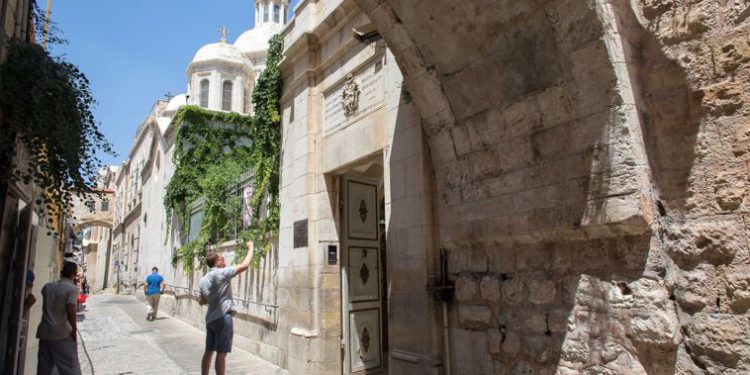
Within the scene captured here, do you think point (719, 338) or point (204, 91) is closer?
point (719, 338)

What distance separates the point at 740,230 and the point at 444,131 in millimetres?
2082

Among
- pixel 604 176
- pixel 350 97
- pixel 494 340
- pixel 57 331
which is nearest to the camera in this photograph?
pixel 604 176

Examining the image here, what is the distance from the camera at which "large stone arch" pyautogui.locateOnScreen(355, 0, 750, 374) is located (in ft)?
8.55

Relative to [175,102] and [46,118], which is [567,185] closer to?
[46,118]

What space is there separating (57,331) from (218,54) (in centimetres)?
2267

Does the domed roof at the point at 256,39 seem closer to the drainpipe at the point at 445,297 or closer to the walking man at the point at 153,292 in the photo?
the walking man at the point at 153,292

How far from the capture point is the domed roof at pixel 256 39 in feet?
122

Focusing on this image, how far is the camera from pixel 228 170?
1342 centimetres

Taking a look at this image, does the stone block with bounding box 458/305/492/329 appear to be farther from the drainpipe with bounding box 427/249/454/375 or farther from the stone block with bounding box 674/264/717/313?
the stone block with bounding box 674/264/717/313

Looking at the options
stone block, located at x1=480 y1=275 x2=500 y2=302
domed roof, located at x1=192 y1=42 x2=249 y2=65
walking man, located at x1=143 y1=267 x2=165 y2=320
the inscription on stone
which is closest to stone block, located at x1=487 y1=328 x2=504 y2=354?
stone block, located at x1=480 y1=275 x2=500 y2=302

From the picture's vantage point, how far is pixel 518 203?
3369mm

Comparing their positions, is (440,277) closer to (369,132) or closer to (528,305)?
(528,305)

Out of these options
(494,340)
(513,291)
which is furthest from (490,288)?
(494,340)

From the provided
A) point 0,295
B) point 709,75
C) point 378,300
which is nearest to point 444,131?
point 709,75
